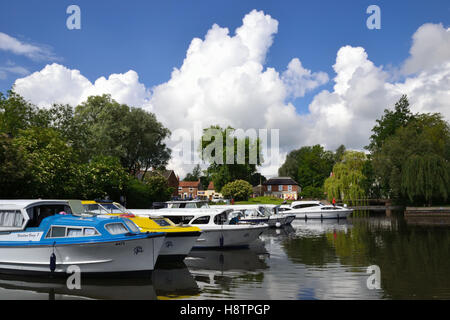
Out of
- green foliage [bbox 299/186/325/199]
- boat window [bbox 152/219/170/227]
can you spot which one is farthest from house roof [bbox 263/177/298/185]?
boat window [bbox 152/219/170/227]

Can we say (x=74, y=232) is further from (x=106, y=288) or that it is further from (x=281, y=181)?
(x=281, y=181)

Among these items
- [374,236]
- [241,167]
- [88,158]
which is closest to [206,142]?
[241,167]

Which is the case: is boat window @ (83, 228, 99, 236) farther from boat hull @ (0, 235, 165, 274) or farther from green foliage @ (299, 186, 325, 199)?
green foliage @ (299, 186, 325, 199)

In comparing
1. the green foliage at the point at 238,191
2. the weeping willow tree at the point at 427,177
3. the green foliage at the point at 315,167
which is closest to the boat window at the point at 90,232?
the weeping willow tree at the point at 427,177

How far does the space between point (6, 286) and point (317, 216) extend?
1591 inches

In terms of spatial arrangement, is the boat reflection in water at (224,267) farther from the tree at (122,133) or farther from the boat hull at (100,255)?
the tree at (122,133)

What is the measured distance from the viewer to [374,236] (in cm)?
2919

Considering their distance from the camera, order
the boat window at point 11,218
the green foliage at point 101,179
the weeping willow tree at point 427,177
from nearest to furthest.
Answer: the boat window at point 11,218 → the green foliage at point 101,179 → the weeping willow tree at point 427,177

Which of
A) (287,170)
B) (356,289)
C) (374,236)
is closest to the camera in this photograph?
(356,289)

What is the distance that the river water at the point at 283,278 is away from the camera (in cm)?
1292

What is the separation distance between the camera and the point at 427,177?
162 ft

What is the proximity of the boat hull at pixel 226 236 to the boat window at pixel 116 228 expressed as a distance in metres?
8.20

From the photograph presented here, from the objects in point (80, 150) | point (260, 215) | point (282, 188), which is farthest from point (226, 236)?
point (282, 188)

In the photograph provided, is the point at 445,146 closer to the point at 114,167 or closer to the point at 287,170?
the point at 114,167
